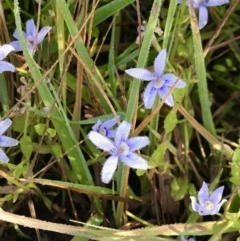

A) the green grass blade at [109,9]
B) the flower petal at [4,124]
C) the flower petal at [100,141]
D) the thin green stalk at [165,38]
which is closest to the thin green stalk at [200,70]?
the thin green stalk at [165,38]

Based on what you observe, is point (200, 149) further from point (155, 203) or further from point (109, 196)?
point (109, 196)

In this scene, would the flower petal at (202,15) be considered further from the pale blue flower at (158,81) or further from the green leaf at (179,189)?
the green leaf at (179,189)

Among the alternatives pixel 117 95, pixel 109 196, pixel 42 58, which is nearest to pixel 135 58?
pixel 117 95

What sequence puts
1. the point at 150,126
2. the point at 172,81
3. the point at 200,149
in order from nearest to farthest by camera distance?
the point at 172,81 < the point at 150,126 < the point at 200,149

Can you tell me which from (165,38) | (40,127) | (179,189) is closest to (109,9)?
(165,38)

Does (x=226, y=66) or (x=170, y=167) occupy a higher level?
(x=226, y=66)

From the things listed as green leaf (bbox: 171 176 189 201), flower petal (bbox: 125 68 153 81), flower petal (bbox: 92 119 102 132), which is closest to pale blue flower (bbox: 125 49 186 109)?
flower petal (bbox: 125 68 153 81)

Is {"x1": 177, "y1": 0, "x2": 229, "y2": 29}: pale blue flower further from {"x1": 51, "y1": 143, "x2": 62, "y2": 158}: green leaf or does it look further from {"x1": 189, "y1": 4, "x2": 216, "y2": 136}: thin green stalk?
{"x1": 51, "y1": 143, "x2": 62, "y2": 158}: green leaf
